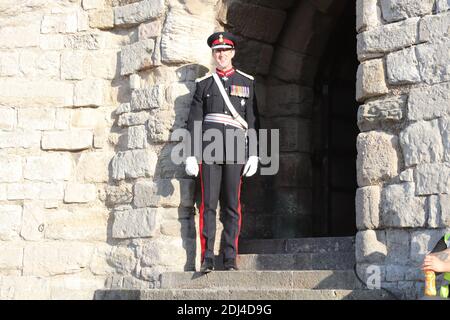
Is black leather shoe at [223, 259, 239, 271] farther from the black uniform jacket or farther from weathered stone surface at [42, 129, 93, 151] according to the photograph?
weathered stone surface at [42, 129, 93, 151]

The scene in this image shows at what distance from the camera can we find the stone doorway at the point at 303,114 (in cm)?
778

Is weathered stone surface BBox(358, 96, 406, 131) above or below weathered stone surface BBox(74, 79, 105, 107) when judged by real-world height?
below

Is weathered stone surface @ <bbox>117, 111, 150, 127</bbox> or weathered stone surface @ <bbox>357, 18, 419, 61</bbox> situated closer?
weathered stone surface @ <bbox>357, 18, 419, 61</bbox>

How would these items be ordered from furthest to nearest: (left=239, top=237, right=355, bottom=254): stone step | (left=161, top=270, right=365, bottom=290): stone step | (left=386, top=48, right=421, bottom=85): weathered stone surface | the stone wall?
(left=239, top=237, right=355, bottom=254): stone step
(left=161, top=270, right=365, bottom=290): stone step
(left=386, top=48, right=421, bottom=85): weathered stone surface
the stone wall

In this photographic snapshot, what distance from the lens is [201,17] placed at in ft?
24.1

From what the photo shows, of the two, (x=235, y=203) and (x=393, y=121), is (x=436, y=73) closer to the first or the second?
(x=393, y=121)

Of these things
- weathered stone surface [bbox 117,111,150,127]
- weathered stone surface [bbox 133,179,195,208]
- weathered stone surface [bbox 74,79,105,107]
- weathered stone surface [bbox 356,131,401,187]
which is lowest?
weathered stone surface [bbox 133,179,195,208]

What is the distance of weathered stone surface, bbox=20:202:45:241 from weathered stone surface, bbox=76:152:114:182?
41 cm

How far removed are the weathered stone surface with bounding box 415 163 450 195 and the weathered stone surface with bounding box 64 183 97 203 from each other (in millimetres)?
2816

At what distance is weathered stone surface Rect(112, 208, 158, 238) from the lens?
7.05m

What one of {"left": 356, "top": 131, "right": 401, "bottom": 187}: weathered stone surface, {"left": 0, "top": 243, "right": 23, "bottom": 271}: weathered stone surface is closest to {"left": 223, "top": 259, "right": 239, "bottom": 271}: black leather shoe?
{"left": 356, "top": 131, "right": 401, "bottom": 187}: weathered stone surface

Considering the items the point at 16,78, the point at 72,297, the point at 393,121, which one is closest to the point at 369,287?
the point at 393,121

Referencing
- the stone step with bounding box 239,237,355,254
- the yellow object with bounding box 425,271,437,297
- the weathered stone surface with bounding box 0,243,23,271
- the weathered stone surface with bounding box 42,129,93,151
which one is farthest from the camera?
the weathered stone surface with bounding box 42,129,93,151

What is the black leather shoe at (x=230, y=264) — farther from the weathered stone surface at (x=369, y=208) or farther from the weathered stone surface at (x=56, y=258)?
the weathered stone surface at (x=56, y=258)
